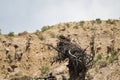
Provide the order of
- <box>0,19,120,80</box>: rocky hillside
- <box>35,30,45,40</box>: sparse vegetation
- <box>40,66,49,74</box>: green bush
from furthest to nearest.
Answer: <box>35,30,45,40</box>: sparse vegetation → <box>0,19,120,80</box>: rocky hillside → <box>40,66,49,74</box>: green bush

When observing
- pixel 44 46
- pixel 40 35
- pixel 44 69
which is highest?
pixel 40 35

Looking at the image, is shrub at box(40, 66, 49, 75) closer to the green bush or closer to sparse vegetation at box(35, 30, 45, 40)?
the green bush

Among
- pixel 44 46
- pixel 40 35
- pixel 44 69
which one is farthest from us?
pixel 40 35

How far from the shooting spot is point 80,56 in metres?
26.3

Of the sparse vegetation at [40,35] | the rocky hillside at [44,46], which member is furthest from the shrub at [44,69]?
the sparse vegetation at [40,35]

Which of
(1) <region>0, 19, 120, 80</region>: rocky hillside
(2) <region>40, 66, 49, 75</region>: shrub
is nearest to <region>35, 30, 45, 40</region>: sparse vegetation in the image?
(1) <region>0, 19, 120, 80</region>: rocky hillside

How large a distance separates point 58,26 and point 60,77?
15.2 metres

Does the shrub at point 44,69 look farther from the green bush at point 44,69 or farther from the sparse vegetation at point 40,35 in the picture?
the sparse vegetation at point 40,35

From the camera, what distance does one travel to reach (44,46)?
167 feet

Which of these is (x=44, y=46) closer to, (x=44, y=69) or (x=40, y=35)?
(x=40, y=35)

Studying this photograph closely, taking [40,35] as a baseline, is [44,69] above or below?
below

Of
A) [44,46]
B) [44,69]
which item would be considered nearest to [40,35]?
[44,46]

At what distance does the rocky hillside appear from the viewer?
47531 mm

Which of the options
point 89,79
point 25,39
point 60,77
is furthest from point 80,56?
point 25,39
